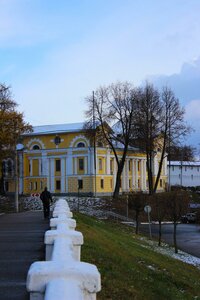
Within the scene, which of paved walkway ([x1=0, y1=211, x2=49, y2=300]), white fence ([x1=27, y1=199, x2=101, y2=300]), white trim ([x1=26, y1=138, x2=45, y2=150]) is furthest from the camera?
white trim ([x1=26, y1=138, x2=45, y2=150])

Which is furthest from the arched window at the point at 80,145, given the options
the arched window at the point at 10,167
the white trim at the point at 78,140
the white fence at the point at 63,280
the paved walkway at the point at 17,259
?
the white fence at the point at 63,280

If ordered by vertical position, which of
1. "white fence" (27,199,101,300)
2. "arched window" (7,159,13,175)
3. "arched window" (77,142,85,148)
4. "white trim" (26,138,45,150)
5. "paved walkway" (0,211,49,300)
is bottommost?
"paved walkway" (0,211,49,300)

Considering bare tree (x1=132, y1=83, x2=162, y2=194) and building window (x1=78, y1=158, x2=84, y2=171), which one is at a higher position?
bare tree (x1=132, y1=83, x2=162, y2=194)

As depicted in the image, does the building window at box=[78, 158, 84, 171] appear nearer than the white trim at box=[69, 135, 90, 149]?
No

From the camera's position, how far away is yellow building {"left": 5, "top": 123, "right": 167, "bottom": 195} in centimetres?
8794

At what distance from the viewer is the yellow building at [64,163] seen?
289ft

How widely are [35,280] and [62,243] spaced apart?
2.31 meters

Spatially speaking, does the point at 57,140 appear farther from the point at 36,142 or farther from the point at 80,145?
the point at 80,145

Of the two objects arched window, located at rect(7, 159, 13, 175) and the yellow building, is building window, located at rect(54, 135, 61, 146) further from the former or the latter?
arched window, located at rect(7, 159, 13, 175)

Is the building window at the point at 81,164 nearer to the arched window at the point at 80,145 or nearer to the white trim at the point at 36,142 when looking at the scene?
the arched window at the point at 80,145

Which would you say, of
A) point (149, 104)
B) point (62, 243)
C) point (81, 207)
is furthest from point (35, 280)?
point (149, 104)

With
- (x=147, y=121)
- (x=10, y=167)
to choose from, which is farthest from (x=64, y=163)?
(x=147, y=121)

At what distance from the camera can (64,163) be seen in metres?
90.3

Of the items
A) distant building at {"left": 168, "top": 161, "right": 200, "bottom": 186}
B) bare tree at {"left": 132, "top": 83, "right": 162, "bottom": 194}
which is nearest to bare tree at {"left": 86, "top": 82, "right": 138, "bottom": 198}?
bare tree at {"left": 132, "top": 83, "right": 162, "bottom": 194}
